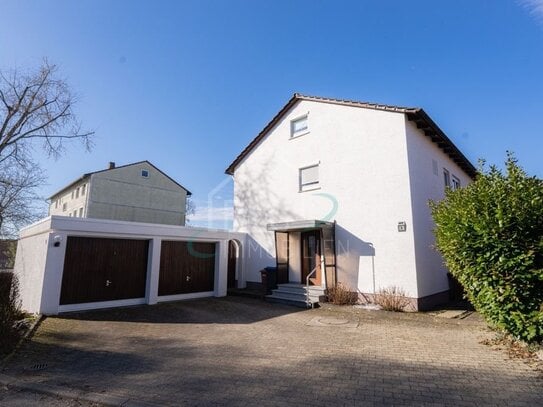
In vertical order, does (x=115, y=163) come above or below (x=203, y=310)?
above

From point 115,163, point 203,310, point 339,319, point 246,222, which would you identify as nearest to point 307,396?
point 339,319

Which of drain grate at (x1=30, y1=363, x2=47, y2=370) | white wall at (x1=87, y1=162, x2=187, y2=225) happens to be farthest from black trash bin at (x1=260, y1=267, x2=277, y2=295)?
white wall at (x1=87, y1=162, x2=187, y2=225)

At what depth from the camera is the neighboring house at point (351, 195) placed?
1091 cm

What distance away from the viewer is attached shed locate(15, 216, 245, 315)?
969 centimetres

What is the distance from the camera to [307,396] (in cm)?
415

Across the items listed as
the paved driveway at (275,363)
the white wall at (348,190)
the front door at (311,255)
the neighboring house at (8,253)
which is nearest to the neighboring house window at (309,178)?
the white wall at (348,190)

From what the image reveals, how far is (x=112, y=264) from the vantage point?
1098 cm

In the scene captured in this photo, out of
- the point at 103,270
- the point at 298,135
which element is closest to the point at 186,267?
the point at 103,270

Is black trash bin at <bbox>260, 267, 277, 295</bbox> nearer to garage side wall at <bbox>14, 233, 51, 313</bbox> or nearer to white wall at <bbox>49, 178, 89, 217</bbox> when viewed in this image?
garage side wall at <bbox>14, 233, 51, 313</bbox>

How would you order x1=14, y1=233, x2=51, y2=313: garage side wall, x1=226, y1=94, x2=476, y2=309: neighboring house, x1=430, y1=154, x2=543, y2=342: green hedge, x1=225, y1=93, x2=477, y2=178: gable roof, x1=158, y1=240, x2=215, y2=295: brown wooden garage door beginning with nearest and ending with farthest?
1. x1=430, y1=154, x2=543, y2=342: green hedge
2. x1=14, y1=233, x2=51, y2=313: garage side wall
3. x1=226, y1=94, x2=476, y2=309: neighboring house
4. x1=225, y1=93, x2=477, y2=178: gable roof
5. x1=158, y1=240, x2=215, y2=295: brown wooden garage door

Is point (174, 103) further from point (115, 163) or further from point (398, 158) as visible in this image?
point (115, 163)

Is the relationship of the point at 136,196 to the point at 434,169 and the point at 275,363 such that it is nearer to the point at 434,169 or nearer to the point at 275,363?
the point at 434,169

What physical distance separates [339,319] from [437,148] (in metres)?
8.98

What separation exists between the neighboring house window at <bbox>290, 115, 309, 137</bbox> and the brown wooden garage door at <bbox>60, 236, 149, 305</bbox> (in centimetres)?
823
